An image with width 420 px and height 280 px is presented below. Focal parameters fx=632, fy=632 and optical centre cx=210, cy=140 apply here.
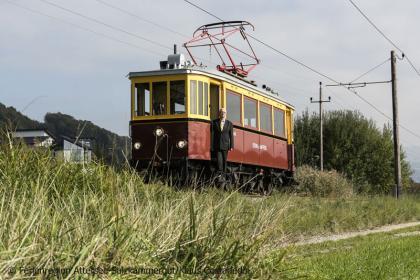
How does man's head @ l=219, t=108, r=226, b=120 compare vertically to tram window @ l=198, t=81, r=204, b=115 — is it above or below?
below

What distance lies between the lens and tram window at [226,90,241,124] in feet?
53.5

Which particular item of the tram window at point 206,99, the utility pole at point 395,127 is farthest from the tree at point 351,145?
the tram window at point 206,99

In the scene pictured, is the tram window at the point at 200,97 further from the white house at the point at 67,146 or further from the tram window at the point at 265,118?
the white house at the point at 67,146

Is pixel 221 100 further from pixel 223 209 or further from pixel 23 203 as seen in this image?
pixel 23 203

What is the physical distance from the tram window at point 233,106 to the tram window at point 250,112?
500 mm

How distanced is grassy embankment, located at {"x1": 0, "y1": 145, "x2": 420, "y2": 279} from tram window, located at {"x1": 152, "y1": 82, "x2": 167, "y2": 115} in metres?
8.14

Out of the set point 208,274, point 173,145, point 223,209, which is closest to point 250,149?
point 173,145

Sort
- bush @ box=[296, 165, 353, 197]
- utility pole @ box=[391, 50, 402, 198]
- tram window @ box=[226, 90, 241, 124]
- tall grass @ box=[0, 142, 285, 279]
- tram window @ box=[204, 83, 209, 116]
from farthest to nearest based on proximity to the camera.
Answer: utility pole @ box=[391, 50, 402, 198] < bush @ box=[296, 165, 353, 197] < tram window @ box=[226, 90, 241, 124] < tram window @ box=[204, 83, 209, 116] < tall grass @ box=[0, 142, 285, 279]

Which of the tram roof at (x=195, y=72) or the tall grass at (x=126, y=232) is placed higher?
the tram roof at (x=195, y=72)

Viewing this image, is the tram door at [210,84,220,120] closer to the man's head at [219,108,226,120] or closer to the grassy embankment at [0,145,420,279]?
the man's head at [219,108,226,120]

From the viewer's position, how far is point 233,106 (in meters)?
16.5

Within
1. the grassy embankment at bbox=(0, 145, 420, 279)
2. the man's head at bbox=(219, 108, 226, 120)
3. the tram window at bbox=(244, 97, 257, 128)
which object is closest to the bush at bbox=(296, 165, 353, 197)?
the tram window at bbox=(244, 97, 257, 128)

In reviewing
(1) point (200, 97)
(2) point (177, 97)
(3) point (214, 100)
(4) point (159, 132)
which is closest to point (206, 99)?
(1) point (200, 97)

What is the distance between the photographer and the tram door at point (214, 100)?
52.7ft
